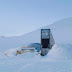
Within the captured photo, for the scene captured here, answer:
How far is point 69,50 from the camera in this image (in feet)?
32.5

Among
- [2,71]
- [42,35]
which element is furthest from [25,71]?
[42,35]

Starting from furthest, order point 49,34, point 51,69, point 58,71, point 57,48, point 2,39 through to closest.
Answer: point 2,39 < point 49,34 < point 57,48 < point 51,69 < point 58,71

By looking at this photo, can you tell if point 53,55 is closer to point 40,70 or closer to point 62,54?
point 62,54

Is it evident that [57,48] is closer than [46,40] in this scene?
Yes

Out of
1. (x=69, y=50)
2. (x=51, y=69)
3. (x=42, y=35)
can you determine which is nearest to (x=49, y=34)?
(x=42, y=35)

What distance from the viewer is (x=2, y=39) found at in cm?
2745

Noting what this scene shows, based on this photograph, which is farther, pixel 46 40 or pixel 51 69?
pixel 46 40

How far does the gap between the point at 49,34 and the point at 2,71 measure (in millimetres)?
7374

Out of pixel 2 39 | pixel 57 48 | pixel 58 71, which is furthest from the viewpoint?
pixel 2 39

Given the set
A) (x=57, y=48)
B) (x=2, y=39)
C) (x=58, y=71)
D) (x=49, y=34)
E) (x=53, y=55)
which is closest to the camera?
(x=58, y=71)

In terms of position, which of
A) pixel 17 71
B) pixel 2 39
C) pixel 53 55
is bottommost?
pixel 2 39

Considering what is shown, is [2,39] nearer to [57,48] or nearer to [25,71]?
[57,48]

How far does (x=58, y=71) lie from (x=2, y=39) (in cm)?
2352

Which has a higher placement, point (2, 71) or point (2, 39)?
point (2, 71)
